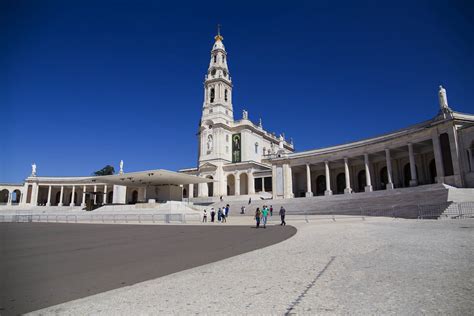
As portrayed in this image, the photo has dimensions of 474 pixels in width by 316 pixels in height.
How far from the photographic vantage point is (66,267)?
6.84 m

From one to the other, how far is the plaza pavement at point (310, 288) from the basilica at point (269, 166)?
2729 cm

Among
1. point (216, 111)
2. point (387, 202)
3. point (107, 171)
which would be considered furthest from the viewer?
point (107, 171)

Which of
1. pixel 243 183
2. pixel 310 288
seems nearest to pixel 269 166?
pixel 243 183

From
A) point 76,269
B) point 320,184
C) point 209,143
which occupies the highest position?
point 209,143

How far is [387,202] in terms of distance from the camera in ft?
89.0

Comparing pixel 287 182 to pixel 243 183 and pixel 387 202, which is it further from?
pixel 387 202

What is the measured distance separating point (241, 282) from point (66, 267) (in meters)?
4.42

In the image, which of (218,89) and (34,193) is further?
(34,193)

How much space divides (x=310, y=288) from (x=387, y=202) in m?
26.0

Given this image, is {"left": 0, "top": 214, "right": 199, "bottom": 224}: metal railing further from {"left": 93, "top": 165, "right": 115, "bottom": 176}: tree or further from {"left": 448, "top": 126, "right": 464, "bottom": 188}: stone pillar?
{"left": 93, "top": 165, "right": 115, "bottom": 176}: tree

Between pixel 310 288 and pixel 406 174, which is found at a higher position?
pixel 406 174

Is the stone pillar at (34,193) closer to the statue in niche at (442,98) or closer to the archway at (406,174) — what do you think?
the archway at (406,174)

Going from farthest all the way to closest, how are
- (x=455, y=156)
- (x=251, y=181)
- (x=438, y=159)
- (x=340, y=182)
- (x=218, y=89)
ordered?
(x=218, y=89) < (x=251, y=181) < (x=340, y=182) < (x=438, y=159) < (x=455, y=156)

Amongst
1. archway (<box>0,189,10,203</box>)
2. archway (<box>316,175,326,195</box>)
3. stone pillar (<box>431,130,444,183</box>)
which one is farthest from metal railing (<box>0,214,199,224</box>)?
archway (<box>0,189,10,203</box>)
